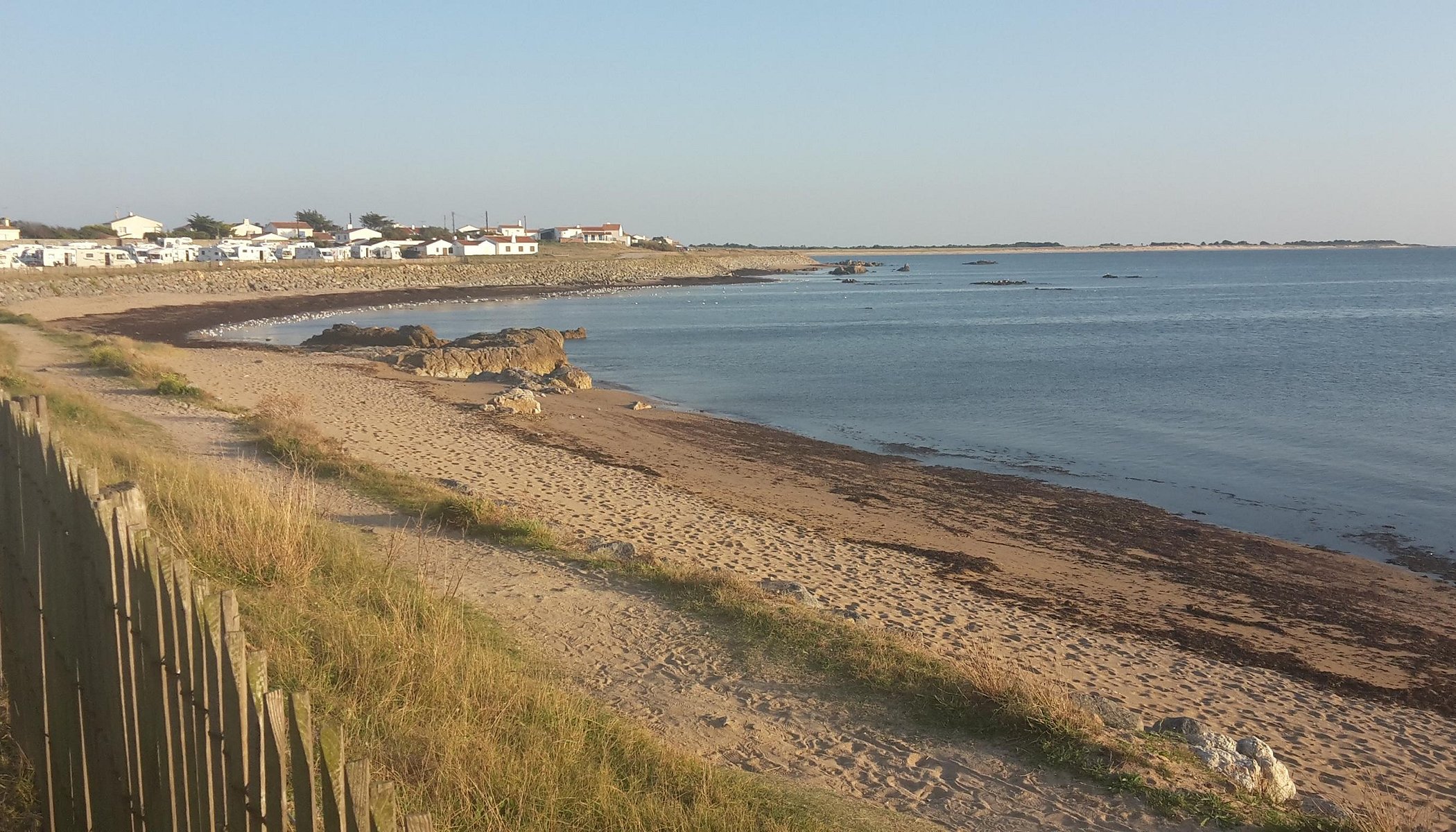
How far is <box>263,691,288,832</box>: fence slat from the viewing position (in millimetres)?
2473

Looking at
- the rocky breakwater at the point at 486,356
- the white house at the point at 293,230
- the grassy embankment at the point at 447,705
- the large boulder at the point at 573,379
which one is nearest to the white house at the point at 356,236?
the white house at the point at 293,230

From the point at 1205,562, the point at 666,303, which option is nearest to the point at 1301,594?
the point at 1205,562

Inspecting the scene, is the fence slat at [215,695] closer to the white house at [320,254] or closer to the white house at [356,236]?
the white house at [320,254]

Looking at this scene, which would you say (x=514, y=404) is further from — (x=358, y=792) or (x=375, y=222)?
(x=375, y=222)

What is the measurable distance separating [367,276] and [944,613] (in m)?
87.3

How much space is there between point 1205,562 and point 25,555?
14.3 metres

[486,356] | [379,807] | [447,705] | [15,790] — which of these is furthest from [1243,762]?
[486,356]

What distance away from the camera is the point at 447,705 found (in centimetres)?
535

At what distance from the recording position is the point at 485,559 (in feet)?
32.4

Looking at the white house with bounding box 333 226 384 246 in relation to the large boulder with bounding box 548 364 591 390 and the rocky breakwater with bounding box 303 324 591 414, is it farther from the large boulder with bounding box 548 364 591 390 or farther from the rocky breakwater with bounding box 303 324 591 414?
the large boulder with bounding box 548 364 591 390

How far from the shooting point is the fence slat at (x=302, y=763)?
2383 millimetres

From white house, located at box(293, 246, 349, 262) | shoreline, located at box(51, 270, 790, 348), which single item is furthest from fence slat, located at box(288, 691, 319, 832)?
white house, located at box(293, 246, 349, 262)

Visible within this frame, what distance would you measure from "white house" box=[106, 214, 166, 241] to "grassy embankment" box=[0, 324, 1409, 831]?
136 m

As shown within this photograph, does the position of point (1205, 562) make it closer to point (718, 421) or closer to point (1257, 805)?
point (1257, 805)
